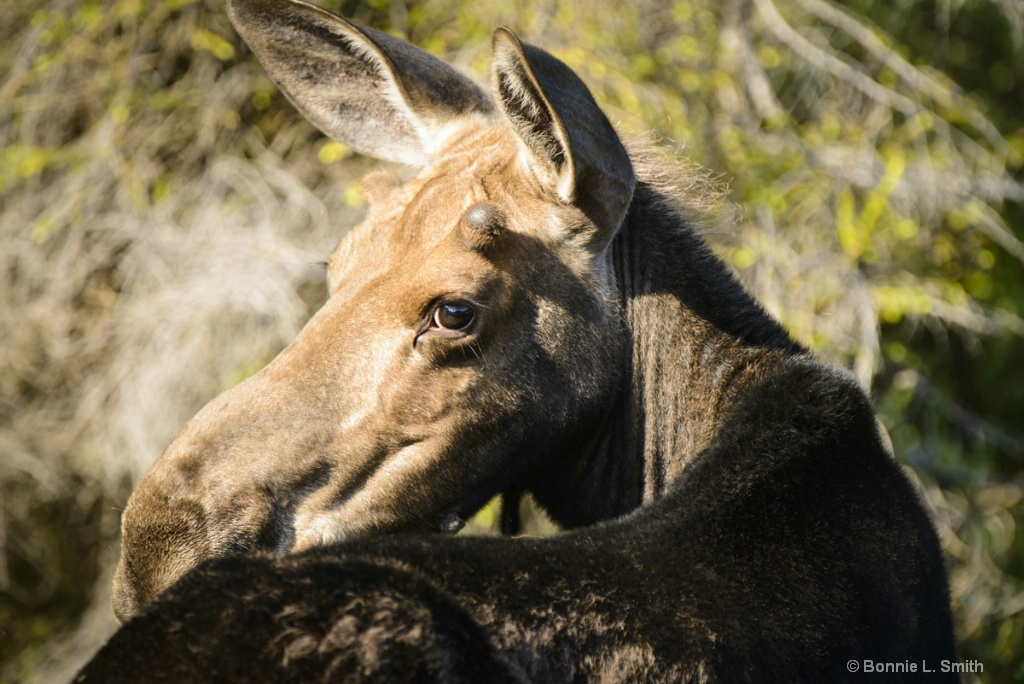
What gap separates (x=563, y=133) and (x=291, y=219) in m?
4.12

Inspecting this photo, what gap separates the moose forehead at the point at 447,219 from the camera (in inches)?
99.3

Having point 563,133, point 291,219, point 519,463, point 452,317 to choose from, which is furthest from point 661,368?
point 291,219

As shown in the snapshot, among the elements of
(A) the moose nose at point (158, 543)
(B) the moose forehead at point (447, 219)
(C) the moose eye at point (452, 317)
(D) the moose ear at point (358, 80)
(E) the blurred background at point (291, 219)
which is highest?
(D) the moose ear at point (358, 80)

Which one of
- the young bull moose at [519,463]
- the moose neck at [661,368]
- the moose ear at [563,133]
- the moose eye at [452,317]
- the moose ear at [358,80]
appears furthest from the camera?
the moose ear at [358,80]

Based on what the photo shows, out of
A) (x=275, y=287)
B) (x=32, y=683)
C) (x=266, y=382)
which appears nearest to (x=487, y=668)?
(x=266, y=382)

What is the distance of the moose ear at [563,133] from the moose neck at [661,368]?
23cm

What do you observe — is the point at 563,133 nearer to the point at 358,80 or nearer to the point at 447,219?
the point at 447,219

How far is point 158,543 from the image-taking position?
2211 mm

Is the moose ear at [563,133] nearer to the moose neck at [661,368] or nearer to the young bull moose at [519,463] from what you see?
the young bull moose at [519,463]

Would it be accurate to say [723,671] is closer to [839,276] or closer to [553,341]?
[553,341]

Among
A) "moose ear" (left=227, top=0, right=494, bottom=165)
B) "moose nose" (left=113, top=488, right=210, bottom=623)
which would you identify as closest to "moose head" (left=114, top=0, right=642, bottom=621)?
"moose nose" (left=113, top=488, right=210, bottom=623)

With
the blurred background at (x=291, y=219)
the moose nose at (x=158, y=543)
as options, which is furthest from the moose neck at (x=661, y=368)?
the blurred background at (x=291, y=219)

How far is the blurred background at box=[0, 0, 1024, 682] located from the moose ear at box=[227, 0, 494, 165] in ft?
7.44

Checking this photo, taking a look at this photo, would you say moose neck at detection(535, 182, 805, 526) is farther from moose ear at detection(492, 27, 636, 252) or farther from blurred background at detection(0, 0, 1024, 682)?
blurred background at detection(0, 0, 1024, 682)
